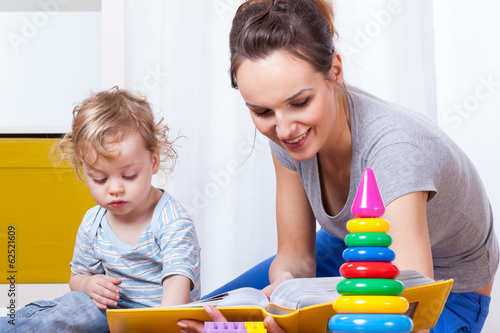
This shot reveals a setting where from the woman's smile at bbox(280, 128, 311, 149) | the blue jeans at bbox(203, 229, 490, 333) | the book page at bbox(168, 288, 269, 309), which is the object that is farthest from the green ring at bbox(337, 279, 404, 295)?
the blue jeans at bbox(203, 229, 490, 333)

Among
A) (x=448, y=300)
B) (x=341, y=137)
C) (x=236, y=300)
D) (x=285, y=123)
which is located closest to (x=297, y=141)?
(x=285, y=123)

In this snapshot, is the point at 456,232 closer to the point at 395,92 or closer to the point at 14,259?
the point at 395,92

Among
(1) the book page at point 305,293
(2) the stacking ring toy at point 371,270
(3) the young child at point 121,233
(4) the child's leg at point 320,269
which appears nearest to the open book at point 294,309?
(1) the book page at point 305,293

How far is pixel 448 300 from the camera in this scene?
4.03 ft

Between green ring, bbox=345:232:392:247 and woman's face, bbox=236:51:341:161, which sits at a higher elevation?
woman's face, bbox=236:51:341:161

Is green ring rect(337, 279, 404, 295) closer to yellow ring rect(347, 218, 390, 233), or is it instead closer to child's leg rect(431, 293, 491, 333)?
yellow ring rect(347, 218, 390, 233)

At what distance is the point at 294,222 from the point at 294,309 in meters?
0.61

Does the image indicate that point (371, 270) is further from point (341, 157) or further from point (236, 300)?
point (341, 157)

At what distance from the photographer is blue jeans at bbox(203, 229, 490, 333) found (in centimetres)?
120

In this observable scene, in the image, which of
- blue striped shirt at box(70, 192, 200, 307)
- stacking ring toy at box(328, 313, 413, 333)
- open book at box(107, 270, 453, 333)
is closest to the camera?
stacking ring toy at box(328, 313, 413, 333)

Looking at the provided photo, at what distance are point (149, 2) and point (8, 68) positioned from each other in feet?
2.63

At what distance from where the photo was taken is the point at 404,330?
20.2 inches

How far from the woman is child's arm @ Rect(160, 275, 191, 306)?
17 centimetres

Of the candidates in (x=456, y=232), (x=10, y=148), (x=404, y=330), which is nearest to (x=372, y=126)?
(x=456, y=232)
